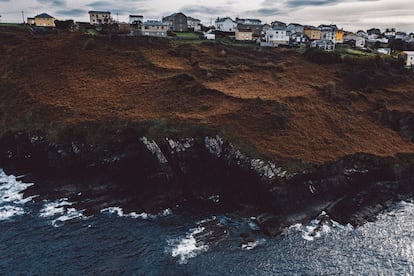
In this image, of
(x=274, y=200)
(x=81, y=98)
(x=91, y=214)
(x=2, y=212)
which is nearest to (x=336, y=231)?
(x=274, y=200)

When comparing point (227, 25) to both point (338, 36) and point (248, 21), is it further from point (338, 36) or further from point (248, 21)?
point (338, 36)

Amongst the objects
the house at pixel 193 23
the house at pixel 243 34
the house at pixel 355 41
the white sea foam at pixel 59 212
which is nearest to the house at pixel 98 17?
the house at pixel 193 23

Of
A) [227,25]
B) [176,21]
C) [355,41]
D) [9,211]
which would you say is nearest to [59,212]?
[9,211]

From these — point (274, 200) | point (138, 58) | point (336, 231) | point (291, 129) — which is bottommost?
point (336, 231)

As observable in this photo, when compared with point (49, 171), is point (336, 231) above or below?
below

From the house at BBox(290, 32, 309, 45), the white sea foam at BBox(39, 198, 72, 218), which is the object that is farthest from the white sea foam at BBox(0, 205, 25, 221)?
the house at BBox(290, 32, 309, 45)

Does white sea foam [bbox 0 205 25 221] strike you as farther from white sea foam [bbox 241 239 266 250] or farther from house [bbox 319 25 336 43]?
house [bbox 319 25 336 43]

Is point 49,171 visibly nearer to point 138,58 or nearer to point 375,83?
point 138,58
